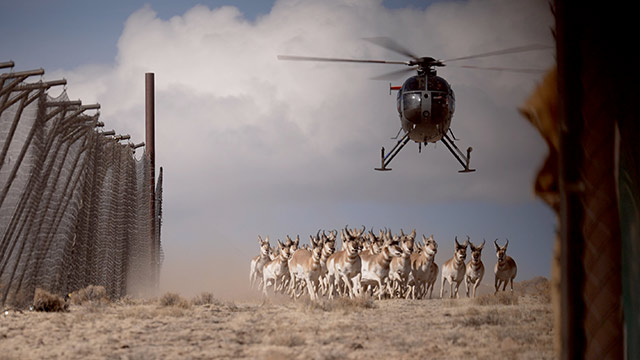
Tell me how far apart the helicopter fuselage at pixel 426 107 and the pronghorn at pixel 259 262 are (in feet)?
32.8

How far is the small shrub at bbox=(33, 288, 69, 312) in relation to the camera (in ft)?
45.5

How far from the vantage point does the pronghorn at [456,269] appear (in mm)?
20859

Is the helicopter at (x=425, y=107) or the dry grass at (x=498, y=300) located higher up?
the helicopter at (x=425, y=107)

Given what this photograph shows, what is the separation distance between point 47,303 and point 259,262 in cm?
1565

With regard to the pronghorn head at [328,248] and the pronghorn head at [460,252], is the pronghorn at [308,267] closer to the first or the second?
the pronghorn head at [328,248]

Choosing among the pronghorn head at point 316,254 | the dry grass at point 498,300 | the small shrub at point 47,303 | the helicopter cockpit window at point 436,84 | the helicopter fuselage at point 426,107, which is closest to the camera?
the small shrub at point 47,303

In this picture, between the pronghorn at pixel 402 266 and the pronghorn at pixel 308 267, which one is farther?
the pronghorn at pixel 402 266

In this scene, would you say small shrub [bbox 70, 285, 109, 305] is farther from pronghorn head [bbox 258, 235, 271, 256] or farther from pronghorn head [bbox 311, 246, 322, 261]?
pronghorn head [bbox 258, 235, 271, 256]

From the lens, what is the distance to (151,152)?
85.9ft

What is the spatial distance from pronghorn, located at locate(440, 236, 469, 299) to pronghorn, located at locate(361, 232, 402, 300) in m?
2.17

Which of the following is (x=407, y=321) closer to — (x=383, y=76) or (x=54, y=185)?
(x=54, y=185)

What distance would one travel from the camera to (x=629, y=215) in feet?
8.66

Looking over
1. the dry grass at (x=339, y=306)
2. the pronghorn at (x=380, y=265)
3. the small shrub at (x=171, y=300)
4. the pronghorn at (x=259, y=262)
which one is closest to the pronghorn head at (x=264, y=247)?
the pronghorn at (x=259, y=262)

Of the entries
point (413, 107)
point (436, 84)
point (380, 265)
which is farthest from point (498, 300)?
point (436, 84)
